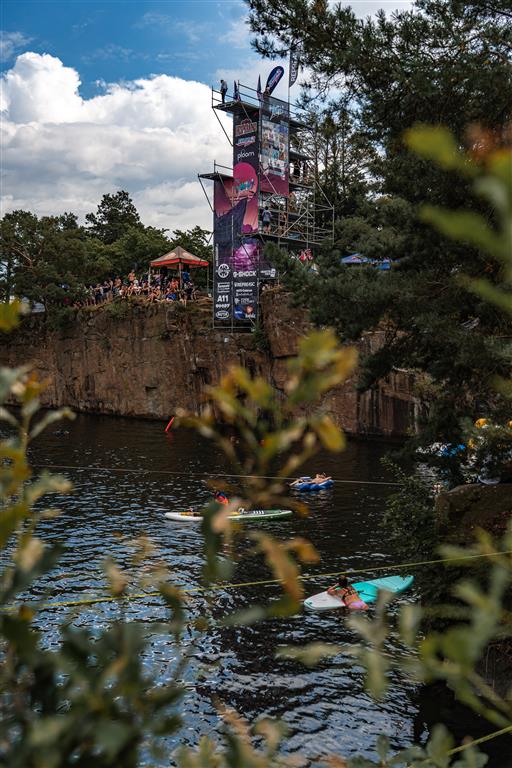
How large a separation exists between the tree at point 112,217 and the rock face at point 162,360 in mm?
30840

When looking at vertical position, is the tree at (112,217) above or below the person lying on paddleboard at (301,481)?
above

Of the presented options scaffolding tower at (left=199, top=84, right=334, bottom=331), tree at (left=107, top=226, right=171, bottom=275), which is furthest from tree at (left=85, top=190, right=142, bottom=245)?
scaffolding tower at (left=199, top=84, right=334, bottom=331)

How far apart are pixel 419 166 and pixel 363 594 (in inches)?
390

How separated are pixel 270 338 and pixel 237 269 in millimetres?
4716

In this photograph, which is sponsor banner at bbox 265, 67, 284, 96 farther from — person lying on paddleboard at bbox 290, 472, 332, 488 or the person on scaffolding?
person lying on paddleboard at bbox 290, 472, 332, 488

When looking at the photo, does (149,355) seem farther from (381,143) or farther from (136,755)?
(136,755)

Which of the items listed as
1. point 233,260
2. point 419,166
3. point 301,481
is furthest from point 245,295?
point 419,166

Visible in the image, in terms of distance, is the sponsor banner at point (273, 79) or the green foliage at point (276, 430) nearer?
the green foliage at point (276, 430)

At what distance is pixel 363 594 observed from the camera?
684 inches

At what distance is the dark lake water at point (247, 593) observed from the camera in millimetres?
12141

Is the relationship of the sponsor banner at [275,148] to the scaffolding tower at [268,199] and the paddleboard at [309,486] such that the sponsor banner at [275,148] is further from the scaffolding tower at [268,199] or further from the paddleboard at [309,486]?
the paddleboard at [309,486]

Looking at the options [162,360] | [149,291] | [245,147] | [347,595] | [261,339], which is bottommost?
[347,595]

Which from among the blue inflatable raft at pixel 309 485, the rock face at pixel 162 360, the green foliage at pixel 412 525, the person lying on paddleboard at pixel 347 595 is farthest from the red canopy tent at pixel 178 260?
the green foliage at pixel 412 525

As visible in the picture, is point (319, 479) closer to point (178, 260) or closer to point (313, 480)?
point (313, 480)
